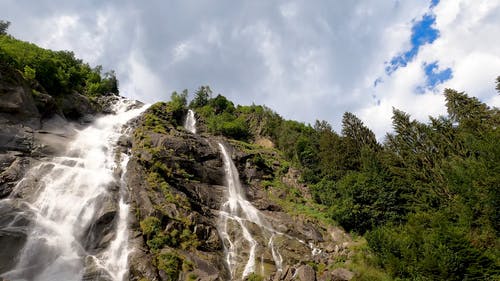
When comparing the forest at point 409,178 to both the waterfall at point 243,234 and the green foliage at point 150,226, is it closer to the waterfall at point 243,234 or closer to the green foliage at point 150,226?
the waterfall at point 243,234

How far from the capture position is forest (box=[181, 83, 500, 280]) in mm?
22516

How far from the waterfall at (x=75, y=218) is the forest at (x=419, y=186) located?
67.8 ft

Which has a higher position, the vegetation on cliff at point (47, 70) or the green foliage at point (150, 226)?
the vegetation on cliff at point (47, 70)

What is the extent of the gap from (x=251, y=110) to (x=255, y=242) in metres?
61.6

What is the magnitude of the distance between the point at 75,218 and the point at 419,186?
118ft

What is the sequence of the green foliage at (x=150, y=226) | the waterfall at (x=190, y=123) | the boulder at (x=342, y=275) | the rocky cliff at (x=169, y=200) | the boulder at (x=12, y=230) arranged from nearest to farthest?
the boulder at (x=12, y=230) < the boulder at (x=342, y=275) < the rocky cliff at (x=169, y=200) < the green foliage at (x=150, y=226) < the waterfall at (x=190, y=123)

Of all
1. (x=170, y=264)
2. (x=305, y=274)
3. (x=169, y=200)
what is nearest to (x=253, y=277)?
(x=305, y=274)

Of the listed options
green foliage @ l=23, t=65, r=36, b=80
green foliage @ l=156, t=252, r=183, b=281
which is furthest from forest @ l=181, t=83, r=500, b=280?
green foliage @ l=23, t=65, r=36, b=80

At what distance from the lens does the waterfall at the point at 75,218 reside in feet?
72.6

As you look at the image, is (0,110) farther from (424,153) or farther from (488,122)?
(488,122)

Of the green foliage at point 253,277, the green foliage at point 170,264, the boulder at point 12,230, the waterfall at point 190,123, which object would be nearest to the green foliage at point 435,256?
the green foliage at point 253,277

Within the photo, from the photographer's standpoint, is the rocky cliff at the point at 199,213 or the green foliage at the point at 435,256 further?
the rocky cliff at the point at 199,213

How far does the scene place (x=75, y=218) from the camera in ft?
85.0

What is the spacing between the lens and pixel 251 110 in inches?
3524
